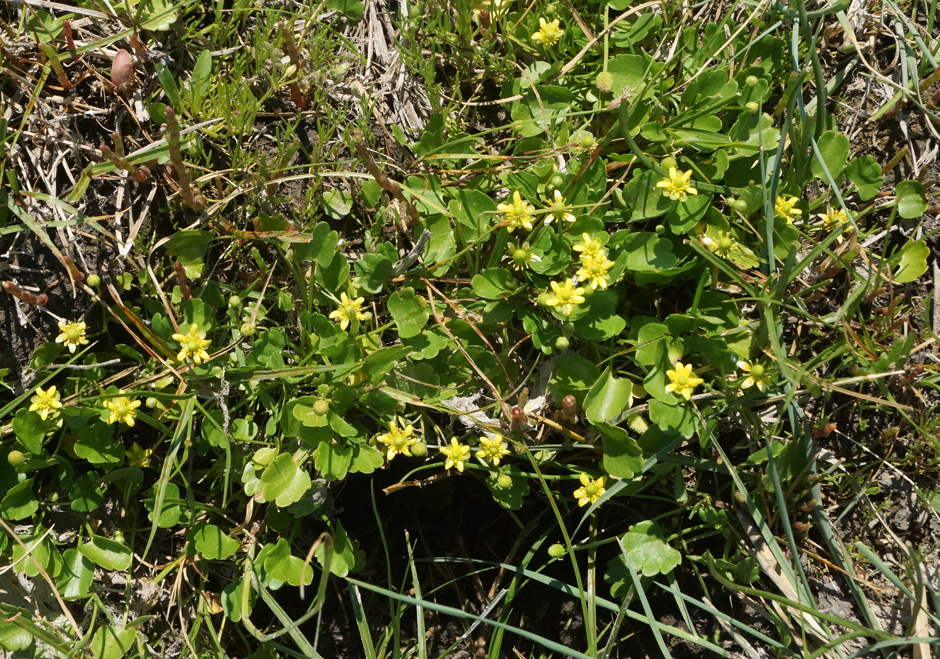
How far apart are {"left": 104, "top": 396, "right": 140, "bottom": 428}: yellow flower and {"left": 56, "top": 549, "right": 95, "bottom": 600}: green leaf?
0.55m

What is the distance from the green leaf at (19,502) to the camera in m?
2.22

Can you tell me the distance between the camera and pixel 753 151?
221 cm

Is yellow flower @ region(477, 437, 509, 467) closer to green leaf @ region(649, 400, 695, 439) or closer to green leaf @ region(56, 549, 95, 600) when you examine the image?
green leaf @ region(649, 400, 695, 439)

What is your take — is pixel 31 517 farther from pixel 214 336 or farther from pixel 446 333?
pixel 446 333

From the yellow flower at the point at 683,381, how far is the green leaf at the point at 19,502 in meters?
1.96

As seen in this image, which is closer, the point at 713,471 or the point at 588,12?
the point at 713,471

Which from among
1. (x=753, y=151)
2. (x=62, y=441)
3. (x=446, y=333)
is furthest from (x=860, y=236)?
(x=62, y=441)

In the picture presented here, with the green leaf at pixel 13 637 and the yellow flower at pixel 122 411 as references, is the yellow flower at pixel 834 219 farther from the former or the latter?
the green leaf at pixel 13 637

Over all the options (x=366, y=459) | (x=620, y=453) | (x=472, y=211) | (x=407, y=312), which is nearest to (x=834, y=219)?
(x=620, y=453)

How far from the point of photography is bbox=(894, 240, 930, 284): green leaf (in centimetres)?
226

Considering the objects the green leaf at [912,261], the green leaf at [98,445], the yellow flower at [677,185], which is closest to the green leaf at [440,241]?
the yellow flower at [677,185]

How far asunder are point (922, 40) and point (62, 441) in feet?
10.3

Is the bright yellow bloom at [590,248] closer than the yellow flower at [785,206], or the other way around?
the bright yellow bloom at [590,248]

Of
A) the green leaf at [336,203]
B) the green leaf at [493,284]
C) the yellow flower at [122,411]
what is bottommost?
the yellow flower at [122,411]
